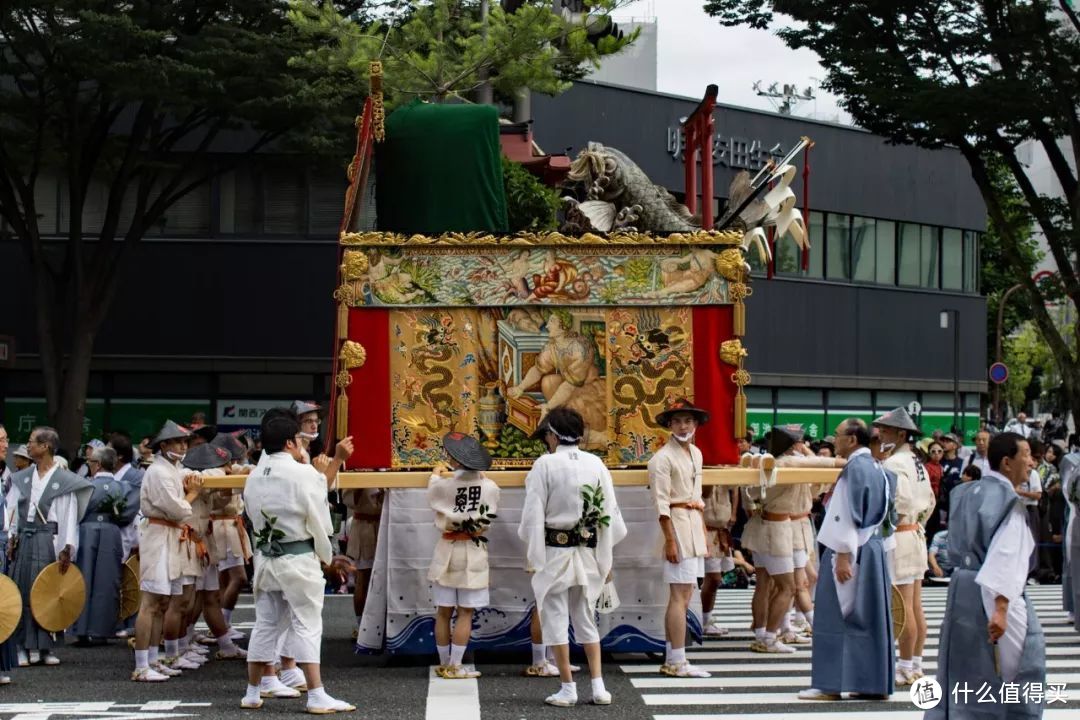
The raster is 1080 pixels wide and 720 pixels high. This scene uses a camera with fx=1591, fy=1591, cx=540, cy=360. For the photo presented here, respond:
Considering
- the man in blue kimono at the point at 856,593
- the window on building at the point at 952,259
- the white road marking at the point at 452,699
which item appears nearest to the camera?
the white road marking at the point at 452,699

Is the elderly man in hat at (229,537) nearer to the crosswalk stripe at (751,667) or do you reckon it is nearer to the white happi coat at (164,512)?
the white happi coat at (164,512)

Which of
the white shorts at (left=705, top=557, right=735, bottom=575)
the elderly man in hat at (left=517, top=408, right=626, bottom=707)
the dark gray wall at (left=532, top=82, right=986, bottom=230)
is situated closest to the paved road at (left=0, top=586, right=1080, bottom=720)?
the elderly man in hat at (left=517, top=408, right=626, bottom=707)

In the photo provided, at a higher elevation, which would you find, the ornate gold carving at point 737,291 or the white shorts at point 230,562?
the ornate gold carving at point 737,291

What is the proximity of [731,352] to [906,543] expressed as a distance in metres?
2.10

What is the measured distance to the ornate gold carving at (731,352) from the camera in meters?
12.8

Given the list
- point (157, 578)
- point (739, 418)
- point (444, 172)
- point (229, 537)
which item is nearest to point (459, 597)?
point (157, 578)

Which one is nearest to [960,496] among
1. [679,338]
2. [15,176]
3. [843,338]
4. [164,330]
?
[679,338]

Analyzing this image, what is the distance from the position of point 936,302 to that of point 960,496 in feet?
108

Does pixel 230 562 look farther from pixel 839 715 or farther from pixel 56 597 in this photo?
pixel 839 715

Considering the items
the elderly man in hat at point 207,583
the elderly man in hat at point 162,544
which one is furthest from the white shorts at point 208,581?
the elderly man in hat at point 162,544

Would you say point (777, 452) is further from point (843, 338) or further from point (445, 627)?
point (843, 338)

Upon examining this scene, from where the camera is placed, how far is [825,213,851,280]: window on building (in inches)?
1483

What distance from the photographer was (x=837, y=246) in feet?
124

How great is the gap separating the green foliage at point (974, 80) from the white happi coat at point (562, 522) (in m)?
14.7
